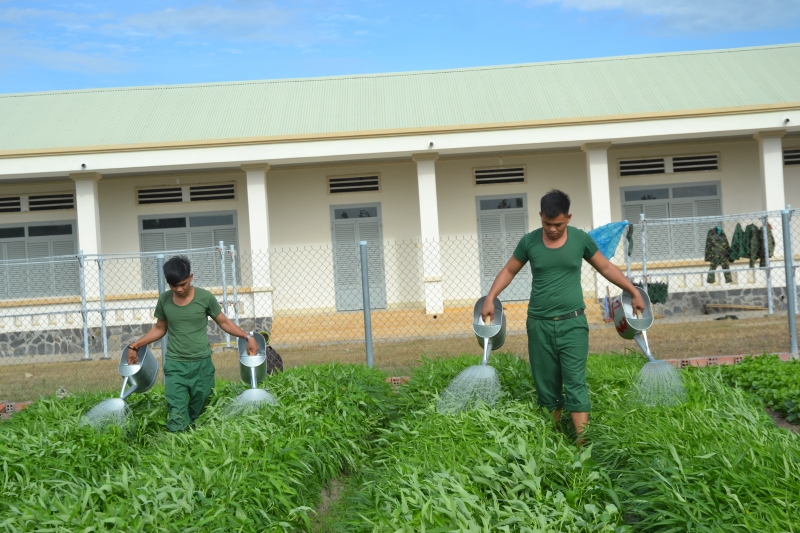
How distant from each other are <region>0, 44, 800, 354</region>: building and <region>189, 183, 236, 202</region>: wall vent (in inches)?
1.3

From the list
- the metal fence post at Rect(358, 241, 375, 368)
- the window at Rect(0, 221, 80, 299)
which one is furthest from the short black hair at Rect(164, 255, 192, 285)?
the window at Rect(0, 221, 80, 299)

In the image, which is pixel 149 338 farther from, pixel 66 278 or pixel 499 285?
pixel 66 278

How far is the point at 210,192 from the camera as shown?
18.9 m

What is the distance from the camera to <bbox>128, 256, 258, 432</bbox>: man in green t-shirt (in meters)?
6.39

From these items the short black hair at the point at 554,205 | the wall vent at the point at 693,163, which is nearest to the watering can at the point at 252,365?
the short black hair at the point at 554,205

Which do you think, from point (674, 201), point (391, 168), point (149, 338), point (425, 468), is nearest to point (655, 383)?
point (425, 468)

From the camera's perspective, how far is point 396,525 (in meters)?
3.96

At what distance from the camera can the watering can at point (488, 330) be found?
6.14 meters

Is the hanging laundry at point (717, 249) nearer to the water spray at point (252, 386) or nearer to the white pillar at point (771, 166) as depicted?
the white pillar at point (771, 166)

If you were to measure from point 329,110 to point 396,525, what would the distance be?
16.7 meters

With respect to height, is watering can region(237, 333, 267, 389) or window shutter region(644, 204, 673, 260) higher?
window shutter region(644, 204, 673, 260)

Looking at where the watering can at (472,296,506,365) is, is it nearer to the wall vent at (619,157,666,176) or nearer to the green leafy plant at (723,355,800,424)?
the green leafy plant at (723,355,800,424)

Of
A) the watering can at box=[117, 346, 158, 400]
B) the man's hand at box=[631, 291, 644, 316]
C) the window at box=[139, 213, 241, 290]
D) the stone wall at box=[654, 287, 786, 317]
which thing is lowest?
the stone wall at box=[654, 287, 786, 317]

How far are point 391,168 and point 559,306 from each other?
1354cm
